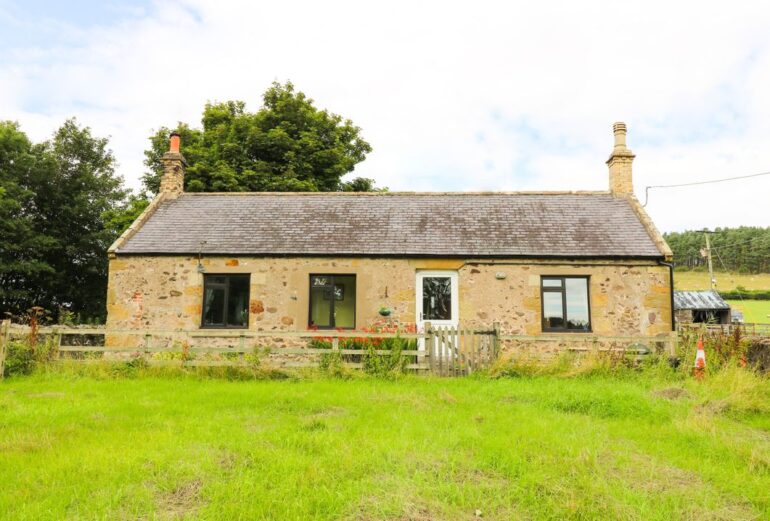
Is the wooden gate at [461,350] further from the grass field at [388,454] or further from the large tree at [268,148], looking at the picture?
the large tree at [268,148]

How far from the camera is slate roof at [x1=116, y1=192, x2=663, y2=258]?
45.2 feet

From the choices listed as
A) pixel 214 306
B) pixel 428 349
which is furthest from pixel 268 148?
pixel 428 349

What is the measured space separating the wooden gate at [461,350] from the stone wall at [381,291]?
9.44ft

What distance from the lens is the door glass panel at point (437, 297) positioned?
13.8m

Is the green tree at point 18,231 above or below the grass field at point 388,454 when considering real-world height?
above

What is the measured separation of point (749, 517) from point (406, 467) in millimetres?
2846

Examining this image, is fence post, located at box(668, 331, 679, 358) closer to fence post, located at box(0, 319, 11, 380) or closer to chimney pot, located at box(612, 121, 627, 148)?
chimney pot, located at box(612, 121, 627, 148)

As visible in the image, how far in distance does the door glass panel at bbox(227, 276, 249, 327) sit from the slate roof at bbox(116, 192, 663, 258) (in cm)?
93

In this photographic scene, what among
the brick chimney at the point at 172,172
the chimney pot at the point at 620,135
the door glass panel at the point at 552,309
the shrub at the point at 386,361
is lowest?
the shrub at the point at 386,361

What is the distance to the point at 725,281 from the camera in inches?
2756

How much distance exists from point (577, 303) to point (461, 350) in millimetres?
5111

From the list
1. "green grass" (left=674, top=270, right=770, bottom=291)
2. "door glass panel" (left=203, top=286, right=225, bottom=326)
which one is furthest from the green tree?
"green grass" (left=674, top=270, right=770, bottom=291)

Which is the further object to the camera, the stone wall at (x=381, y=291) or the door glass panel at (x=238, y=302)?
the door glass panel at (x=238, y=302)

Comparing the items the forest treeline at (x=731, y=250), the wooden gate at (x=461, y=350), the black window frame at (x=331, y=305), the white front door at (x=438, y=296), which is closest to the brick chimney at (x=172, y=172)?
the black window frame at (x=331, y=305)
